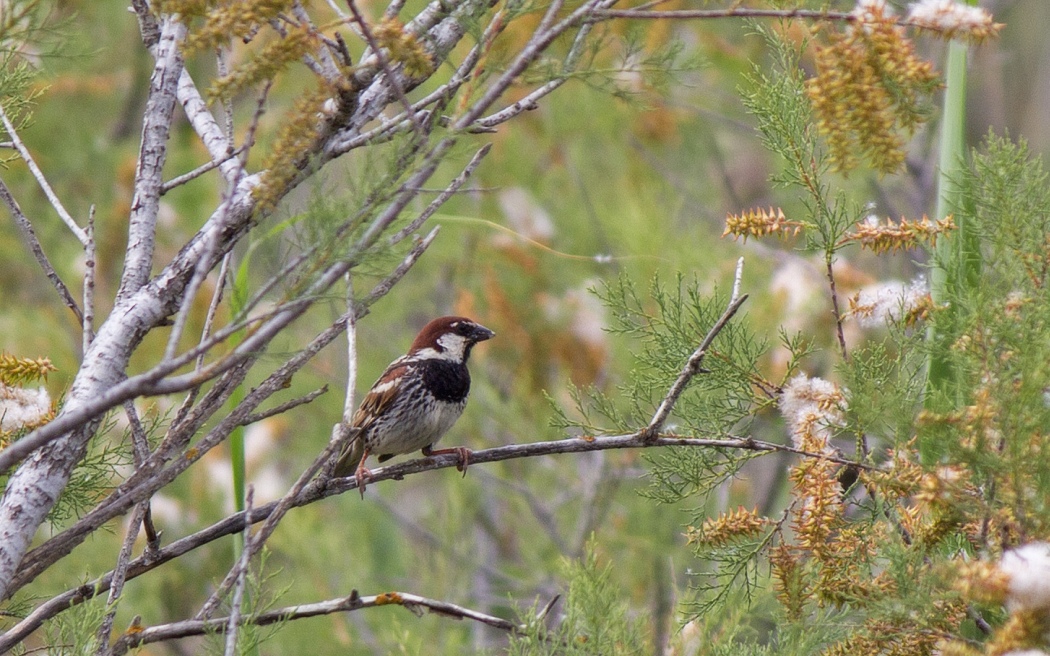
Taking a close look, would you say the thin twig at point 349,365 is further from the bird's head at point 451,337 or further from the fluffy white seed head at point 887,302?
the bird's head at point 451,337

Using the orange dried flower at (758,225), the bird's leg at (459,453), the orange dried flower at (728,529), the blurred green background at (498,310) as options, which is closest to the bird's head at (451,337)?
the bird's leg at (459,453)

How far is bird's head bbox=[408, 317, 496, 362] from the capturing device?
3.89 meters

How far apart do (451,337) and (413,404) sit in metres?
0.37

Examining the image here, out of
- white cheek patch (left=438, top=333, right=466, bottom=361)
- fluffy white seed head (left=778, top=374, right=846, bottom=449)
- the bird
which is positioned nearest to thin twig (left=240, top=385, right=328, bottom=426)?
fluffy white seed head (left=778, top=374, right=846, bottom=449)

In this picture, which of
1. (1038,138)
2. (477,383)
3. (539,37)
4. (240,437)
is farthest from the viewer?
(1038,138)

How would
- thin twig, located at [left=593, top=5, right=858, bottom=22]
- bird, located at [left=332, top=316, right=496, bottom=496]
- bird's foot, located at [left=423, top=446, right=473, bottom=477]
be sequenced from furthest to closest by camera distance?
bird, located at [left=332, top=316, right=496, bottom=496] → bird's foot, located at [left=423, top=446, right=473, bottom=477] → thin twig, located at [left=593, top=5, right=858, bottom=22]

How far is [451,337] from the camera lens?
3936 millimetres

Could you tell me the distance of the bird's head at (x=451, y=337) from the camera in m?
3.89

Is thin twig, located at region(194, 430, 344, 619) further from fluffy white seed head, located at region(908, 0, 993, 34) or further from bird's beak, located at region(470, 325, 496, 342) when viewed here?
bird's beak, located at region(470, 325, 496, 342)

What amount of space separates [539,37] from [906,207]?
551cm

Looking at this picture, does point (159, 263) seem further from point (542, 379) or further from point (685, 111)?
point (685, 111)

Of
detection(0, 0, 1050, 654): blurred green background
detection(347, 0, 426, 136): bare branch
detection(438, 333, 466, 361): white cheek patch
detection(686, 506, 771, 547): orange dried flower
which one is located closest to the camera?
detection(347, 0, 426, 136): bare branch

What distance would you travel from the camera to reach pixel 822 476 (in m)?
1.87

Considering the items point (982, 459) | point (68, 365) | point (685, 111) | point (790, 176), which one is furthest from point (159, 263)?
point (982, 459)
